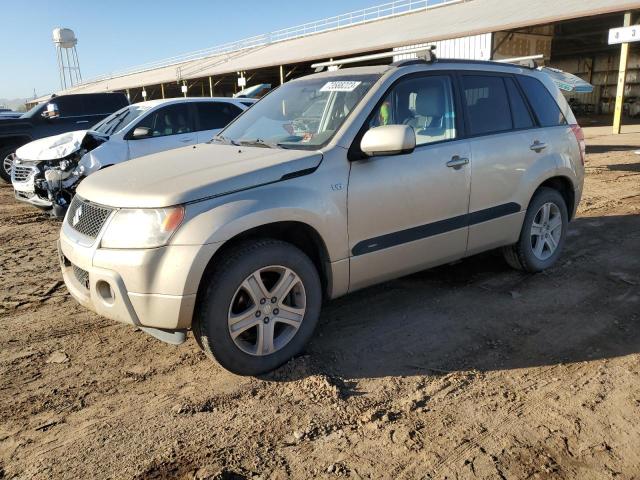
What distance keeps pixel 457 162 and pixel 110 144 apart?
559 centimetres

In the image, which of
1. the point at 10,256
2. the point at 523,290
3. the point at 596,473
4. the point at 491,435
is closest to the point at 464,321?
the point at 523,290

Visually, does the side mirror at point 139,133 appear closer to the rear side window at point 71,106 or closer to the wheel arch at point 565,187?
the rear side window at point 71,106

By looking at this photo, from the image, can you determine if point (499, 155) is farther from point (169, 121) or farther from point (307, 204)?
point (169, 121)

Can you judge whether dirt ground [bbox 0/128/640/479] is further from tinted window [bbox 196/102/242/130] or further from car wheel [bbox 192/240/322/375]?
tinted window [bbox 196/102/242/130]

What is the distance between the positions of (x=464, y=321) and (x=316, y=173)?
168 cm

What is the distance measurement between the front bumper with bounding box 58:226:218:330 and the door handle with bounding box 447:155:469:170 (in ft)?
6.54

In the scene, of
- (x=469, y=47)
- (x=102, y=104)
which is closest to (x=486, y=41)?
(x=469, y=47)

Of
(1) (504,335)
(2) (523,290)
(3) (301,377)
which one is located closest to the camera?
(3) (301,377)

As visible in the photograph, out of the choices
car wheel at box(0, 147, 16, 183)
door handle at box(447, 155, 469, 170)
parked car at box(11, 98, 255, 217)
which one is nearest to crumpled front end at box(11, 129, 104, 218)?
parked car at box(11, 98, 255, 217)

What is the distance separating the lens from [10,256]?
6195mm

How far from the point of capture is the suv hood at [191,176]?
9.76 feet

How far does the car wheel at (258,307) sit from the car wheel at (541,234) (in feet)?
7.57

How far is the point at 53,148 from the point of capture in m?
8.09

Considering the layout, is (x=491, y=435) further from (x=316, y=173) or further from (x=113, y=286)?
(x=113, y=286)
